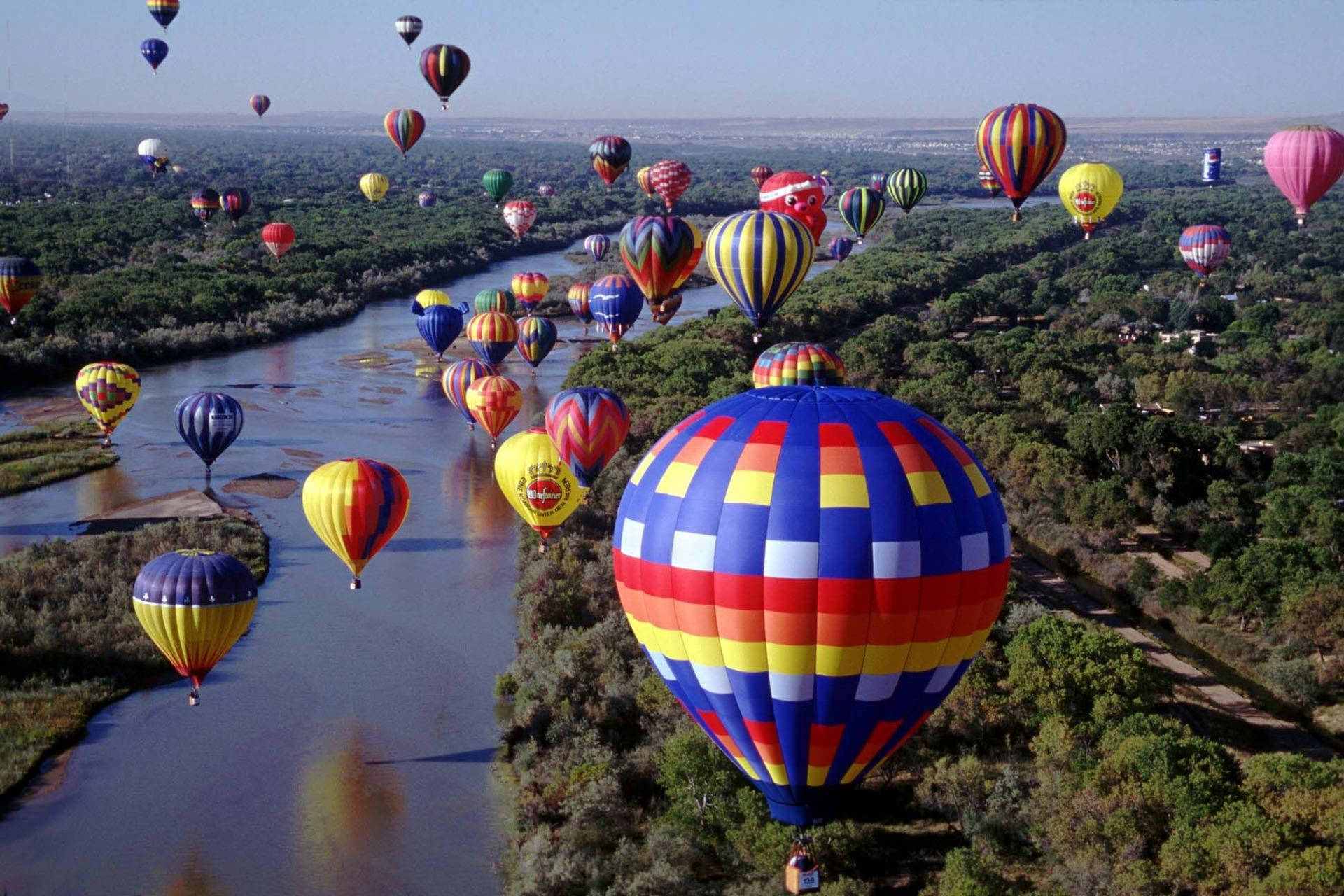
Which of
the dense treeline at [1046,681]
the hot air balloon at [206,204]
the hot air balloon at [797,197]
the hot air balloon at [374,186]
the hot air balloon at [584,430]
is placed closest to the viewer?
the dense treeline at [1046,681]

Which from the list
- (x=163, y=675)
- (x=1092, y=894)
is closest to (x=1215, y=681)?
(x=1092, y=894)

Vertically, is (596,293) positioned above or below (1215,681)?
above

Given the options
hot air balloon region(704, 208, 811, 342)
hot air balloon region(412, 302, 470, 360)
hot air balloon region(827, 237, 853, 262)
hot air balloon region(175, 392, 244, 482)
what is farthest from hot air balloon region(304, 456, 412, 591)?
hot air balloon region(827, 237, 853, 262)

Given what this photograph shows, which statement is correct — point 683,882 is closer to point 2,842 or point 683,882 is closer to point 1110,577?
point 2,842

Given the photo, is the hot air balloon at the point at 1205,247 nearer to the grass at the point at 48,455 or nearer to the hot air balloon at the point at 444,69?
the hot air balloon at the point at 444,69

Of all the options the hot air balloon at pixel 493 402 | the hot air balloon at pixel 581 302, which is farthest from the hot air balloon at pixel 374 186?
the hot air balloon at pixel 493 402

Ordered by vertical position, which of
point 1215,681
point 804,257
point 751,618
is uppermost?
point 804,257

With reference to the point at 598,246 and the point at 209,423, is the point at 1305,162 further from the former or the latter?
the point at 598,246
